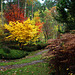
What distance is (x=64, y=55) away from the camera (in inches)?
135

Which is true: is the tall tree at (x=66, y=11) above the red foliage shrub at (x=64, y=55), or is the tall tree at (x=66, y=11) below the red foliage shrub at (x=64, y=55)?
above

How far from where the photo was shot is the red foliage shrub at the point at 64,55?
3135mm

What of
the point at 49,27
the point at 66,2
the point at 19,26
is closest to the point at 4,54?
the point at 19,26

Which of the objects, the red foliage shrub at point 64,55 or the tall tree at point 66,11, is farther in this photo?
the tall tree at point 66,11

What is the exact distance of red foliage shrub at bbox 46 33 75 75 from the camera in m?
3.13

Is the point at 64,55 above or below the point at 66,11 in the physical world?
below

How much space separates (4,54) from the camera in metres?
10.5

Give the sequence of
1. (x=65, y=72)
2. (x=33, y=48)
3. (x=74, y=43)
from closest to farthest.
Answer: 1. (x=74, y=43)
2. (x=65, y=72)
3. (x=33, y=48)

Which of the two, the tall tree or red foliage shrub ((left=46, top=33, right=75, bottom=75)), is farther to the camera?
the tall tree

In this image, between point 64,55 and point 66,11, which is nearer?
point 64,55

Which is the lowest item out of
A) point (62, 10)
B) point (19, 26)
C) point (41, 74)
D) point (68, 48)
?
point (41, 74)

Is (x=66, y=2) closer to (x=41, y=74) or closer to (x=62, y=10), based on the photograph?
(x=62, y=10)

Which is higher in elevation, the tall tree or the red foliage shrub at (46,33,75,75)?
the tall tree

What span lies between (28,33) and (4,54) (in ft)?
12.4
